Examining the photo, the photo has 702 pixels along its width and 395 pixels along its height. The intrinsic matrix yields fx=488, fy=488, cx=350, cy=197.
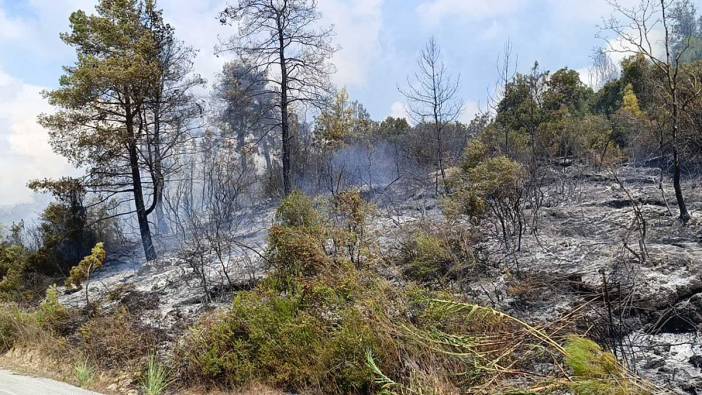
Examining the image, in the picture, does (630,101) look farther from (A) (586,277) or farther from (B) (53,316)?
(B) (53,316)

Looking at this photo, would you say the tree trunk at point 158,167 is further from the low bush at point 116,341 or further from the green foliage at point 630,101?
the green foliage at point 630,101

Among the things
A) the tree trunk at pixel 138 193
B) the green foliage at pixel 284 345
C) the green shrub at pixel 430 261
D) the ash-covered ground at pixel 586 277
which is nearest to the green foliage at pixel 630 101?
the ash-covered ground at pixel 586 277

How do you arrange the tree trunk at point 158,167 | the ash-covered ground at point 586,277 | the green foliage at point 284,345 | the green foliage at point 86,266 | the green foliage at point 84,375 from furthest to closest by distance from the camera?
1. the tree trunk at point 158,167
2. the green foliage at point 86,266
3. the green foliage at point 84,375
4. the green foliage at point 284,345
5. the ash-covered ground at point 586,277

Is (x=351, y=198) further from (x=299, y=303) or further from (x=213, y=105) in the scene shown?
(x=213, y=105)

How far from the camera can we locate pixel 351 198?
888 centimetres

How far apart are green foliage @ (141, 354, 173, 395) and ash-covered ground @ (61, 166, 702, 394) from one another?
3.57 ft

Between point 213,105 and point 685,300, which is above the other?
point 213,105

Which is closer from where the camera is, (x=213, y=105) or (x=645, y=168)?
(x=645, y=168)

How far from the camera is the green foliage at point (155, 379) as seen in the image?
6.53 m

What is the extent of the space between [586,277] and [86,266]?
11.0m

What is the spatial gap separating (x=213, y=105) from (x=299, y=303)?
50.5ft

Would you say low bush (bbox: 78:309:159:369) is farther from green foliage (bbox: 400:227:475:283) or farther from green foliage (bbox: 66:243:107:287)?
green foliage (bbox: 400:227:475:283)

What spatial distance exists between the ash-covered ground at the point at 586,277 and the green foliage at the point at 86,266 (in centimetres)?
44

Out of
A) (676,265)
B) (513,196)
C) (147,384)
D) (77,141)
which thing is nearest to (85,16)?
(77,141)
